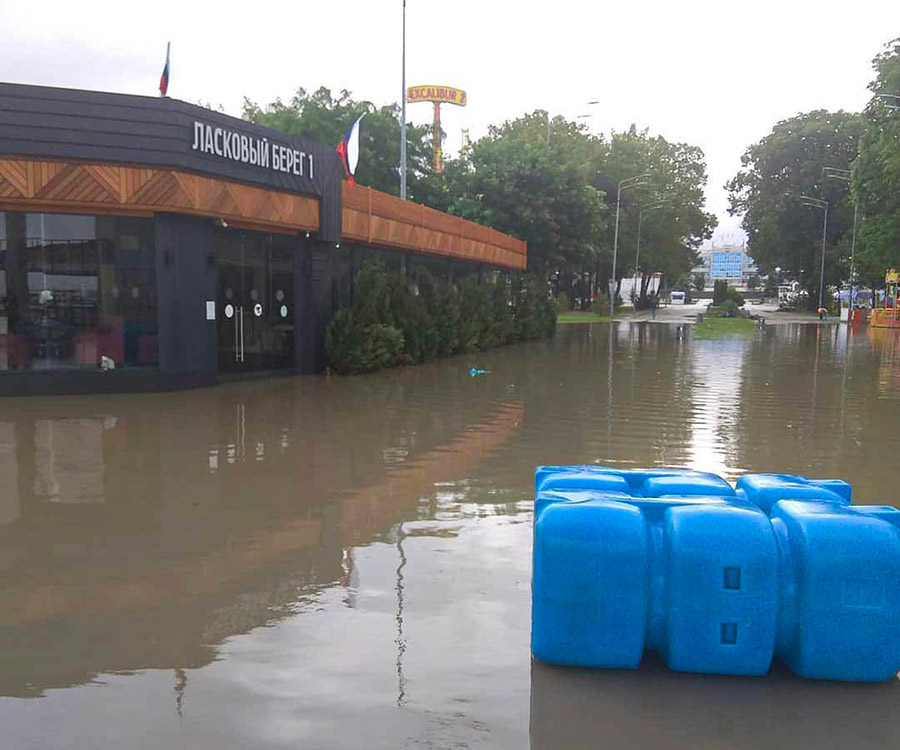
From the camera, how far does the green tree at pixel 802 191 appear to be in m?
70.4

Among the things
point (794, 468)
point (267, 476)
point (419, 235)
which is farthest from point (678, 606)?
point (419, 235)

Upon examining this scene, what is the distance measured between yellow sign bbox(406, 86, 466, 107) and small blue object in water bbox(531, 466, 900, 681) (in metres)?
75.5

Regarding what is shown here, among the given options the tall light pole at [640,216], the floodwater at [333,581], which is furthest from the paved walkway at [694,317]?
the floodwater at [333,581]

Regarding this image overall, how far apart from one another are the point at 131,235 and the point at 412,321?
7.22 metres

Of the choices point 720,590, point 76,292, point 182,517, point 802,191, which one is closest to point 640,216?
point 802,191

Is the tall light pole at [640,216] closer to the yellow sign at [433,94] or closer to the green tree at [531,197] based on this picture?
the yellow sign at [433,94]

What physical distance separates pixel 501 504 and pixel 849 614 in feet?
11.6

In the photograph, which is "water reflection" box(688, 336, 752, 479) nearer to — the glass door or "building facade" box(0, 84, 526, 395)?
the glass door

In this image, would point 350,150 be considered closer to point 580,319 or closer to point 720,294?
point 580,319

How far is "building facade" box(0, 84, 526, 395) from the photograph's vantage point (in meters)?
13.4

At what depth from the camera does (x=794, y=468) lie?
8.80 m

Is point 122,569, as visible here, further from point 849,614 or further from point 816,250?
point 816,250

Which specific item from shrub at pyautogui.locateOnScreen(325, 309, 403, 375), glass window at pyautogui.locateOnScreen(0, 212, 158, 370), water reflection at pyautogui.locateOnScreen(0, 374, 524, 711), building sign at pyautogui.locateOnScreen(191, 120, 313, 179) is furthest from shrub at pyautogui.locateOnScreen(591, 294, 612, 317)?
water reflection at pyautogui.locateOnScreen(0, 374, 524, 711)

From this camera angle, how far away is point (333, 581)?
5.18 m
